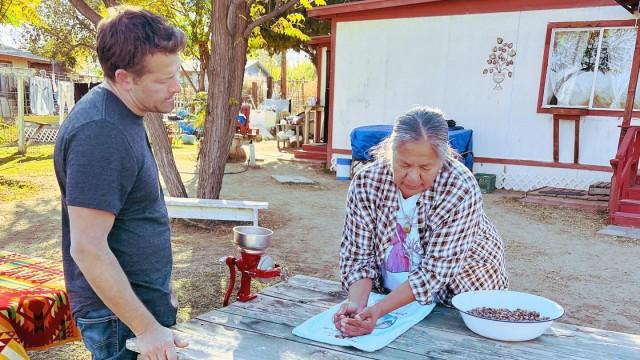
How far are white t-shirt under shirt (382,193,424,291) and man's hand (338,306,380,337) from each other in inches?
11.4

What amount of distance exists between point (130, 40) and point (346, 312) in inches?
45.6

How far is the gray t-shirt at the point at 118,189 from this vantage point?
1.24 metres

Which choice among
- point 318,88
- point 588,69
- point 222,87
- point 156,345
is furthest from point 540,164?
point 156,345

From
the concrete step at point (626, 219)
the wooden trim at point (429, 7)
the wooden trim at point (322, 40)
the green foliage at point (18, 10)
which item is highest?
the wooden trim at point (429, 7)

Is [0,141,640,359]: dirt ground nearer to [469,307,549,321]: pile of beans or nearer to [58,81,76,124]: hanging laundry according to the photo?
[469,307,549,321]: pile of beans

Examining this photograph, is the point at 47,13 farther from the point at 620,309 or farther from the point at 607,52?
the point at 620,309

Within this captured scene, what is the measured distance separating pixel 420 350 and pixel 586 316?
2.75 meters

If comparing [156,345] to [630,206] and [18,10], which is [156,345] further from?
[18,10]

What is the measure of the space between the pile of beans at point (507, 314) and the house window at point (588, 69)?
742 centimetres

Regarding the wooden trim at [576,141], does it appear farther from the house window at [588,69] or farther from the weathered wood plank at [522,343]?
the weathered wood plank at [522,343]

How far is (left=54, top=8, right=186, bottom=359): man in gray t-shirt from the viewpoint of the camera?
1.25m

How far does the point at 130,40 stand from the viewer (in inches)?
50.4

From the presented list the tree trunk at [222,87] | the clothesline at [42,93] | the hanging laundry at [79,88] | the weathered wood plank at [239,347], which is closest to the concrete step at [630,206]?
the tree trunk at [222,87]

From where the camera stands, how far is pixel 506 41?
348 inches
